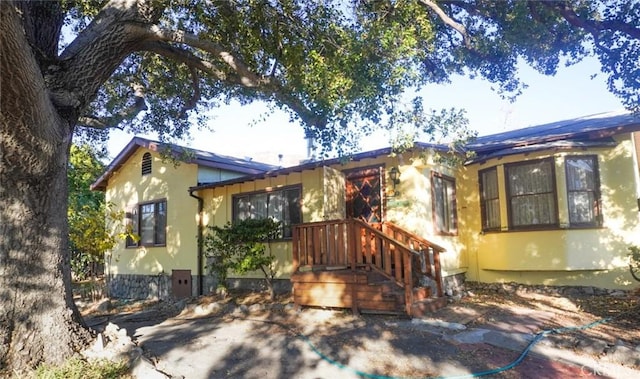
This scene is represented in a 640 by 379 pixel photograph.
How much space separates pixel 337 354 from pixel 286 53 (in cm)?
453

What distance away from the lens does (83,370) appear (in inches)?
179

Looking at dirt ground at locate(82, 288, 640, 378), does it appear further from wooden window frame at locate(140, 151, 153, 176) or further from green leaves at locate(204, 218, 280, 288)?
wooden window frame at locate(140, 151, 153, 176)

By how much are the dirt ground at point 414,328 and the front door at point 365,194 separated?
2.37 metres

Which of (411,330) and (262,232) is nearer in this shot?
(411,330)

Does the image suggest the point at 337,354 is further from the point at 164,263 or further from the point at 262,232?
the point at 164,263

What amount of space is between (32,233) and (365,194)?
623 cm

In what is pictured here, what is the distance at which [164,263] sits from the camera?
39.2 ft

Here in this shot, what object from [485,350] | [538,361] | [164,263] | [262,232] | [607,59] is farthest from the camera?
[164,263]

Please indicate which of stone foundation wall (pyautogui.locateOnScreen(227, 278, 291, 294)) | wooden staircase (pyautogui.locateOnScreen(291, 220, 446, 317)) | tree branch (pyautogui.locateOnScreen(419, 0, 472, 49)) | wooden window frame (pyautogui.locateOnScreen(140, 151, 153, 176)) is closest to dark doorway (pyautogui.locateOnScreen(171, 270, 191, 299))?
stone foundation wall (pyautogui.locateOnScreen(227, 278, 291, 294))

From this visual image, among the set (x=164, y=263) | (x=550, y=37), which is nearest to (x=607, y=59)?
(x=550, y=37)

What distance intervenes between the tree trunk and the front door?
18.8 feet

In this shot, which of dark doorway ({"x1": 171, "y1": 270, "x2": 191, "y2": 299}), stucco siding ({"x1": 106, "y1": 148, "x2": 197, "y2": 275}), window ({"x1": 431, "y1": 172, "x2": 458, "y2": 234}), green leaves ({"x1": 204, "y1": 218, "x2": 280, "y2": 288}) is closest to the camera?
green leaves ({"x1": 204, "y1": 218, "x2": 280, "y2": 288})

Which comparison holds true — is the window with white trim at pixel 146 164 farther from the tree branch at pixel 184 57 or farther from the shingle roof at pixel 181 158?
the tree branch at pixel 184 57

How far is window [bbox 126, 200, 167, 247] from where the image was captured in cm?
1221
